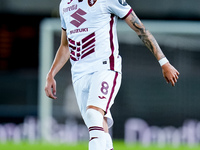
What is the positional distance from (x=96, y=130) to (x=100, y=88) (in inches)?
13.3

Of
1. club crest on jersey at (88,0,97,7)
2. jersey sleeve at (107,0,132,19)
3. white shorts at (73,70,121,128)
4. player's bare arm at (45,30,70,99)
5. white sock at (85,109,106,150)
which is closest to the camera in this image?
white sock at (85,109,106,150)

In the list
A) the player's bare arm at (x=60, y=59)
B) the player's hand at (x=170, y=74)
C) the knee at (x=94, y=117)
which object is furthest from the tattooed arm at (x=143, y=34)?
the player's bare arm at (x=60, y=59)

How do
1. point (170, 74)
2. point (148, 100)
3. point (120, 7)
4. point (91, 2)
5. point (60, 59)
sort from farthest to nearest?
point (148, 100) → point (60, 59) → point (91, 2) → point (120, 7) → point (170, 74)

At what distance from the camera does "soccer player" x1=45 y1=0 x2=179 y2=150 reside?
183 inches

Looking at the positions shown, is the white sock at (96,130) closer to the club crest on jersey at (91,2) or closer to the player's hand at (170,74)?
the player's hand at (170,74)

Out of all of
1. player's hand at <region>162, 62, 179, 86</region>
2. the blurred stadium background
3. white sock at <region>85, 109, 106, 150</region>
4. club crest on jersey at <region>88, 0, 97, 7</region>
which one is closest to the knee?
white sock at <region>85, 109, 106, 150</region>

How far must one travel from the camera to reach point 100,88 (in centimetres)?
463

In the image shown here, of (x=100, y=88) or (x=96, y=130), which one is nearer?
(x=96, y=130)

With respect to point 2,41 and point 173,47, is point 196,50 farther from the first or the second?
point 2,41

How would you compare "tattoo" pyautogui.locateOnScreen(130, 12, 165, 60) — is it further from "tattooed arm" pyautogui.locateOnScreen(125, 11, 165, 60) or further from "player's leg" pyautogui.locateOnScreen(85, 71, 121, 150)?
"player's leg" pyautogui.locateOnScreen(85, 71, 121, 150)

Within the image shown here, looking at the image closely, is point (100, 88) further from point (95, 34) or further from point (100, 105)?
point (95, 34)

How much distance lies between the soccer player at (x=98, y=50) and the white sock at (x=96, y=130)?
17 mm

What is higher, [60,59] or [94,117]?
[60,59]

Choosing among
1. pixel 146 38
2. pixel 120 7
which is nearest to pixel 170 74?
pixel 146 38
